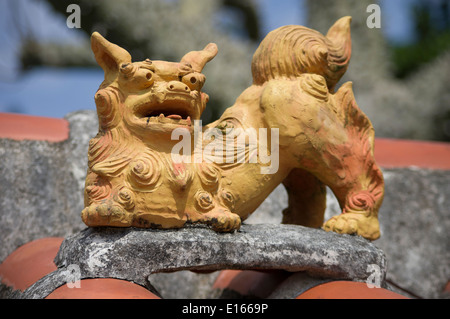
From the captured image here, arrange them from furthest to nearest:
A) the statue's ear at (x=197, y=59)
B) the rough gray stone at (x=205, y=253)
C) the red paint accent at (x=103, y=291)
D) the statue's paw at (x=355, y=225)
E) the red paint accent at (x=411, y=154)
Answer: the red paint accent at (x=411, y=154) < the statue's paw at (x=355, y=225) < the statue's ear at (x=197, y=59) < the rough gray stone at (x=205, y=253) < the red paint accent at (x=103, y=291)

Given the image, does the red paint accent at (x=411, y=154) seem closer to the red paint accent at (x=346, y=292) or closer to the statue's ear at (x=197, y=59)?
the red paint accent at (x=346, y=292)

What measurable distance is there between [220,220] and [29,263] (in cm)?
81

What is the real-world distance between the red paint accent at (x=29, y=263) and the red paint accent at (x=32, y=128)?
1.61 ft

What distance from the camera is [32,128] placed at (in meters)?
2.47

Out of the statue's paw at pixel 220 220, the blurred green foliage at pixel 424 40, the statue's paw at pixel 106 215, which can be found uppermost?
the blurred green foliage at pixel 424 40

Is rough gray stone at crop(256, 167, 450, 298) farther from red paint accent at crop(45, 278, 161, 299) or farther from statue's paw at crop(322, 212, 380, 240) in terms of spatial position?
red paint accent at crop(45, 278, 161, 299)

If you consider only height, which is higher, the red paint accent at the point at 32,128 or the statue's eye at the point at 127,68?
the statue's eye at the point at 127,68

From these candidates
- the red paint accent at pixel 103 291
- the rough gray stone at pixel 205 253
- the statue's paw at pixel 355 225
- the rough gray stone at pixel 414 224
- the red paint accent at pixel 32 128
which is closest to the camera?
the red paint accent at pixel 103 291

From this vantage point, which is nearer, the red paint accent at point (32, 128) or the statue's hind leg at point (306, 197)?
the statue's hind leg at point (306, 197)

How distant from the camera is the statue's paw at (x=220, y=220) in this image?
5.21 ft

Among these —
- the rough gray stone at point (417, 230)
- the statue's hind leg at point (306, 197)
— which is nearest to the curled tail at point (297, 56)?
the statue's hind leg at point (306, 197)

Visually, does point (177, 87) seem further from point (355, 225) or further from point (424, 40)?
point (424, 40)

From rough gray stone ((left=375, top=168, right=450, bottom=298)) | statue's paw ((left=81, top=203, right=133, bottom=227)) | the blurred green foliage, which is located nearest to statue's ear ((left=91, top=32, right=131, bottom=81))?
statue's paw ((left=81, top=203, right=133, bottom=227))

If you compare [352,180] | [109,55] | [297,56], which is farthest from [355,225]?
[109,55]
